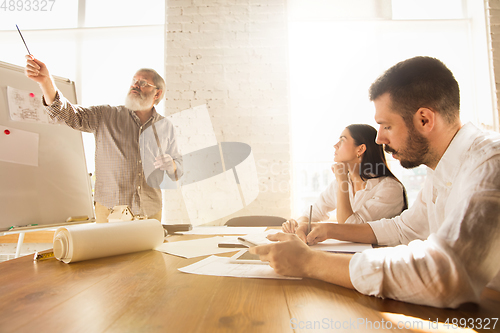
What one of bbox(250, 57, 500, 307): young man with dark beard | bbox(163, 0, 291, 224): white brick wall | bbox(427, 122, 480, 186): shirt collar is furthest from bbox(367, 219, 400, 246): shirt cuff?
bbox(163, 0, 291, 224): white brick wall

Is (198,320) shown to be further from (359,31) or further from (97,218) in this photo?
(359,31)

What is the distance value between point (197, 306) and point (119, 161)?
1738 millimetres

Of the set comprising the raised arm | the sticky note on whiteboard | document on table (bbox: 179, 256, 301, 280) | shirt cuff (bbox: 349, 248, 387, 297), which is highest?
the raised arm

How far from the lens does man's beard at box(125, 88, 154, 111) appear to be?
210 centimetres

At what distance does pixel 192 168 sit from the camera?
298 cm

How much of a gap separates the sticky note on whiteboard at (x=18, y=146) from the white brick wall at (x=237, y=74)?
57.7 inches

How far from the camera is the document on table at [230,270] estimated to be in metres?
0.63

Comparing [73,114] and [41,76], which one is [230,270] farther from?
[73,114]

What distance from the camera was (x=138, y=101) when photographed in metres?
2.11

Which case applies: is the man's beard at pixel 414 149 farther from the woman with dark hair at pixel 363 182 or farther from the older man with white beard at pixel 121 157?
the older man with white beard at pixel 121 157

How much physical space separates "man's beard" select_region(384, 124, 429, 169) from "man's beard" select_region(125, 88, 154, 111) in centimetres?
178

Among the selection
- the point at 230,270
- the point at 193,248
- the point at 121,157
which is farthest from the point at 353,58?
the point at 230,270

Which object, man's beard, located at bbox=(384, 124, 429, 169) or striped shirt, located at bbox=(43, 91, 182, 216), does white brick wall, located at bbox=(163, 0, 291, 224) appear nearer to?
striped shirt, located at bbox=(43, 91, 182, 216)

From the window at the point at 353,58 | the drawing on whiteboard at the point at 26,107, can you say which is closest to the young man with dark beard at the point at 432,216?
the drawing on whiteboard at the point at 26,107
